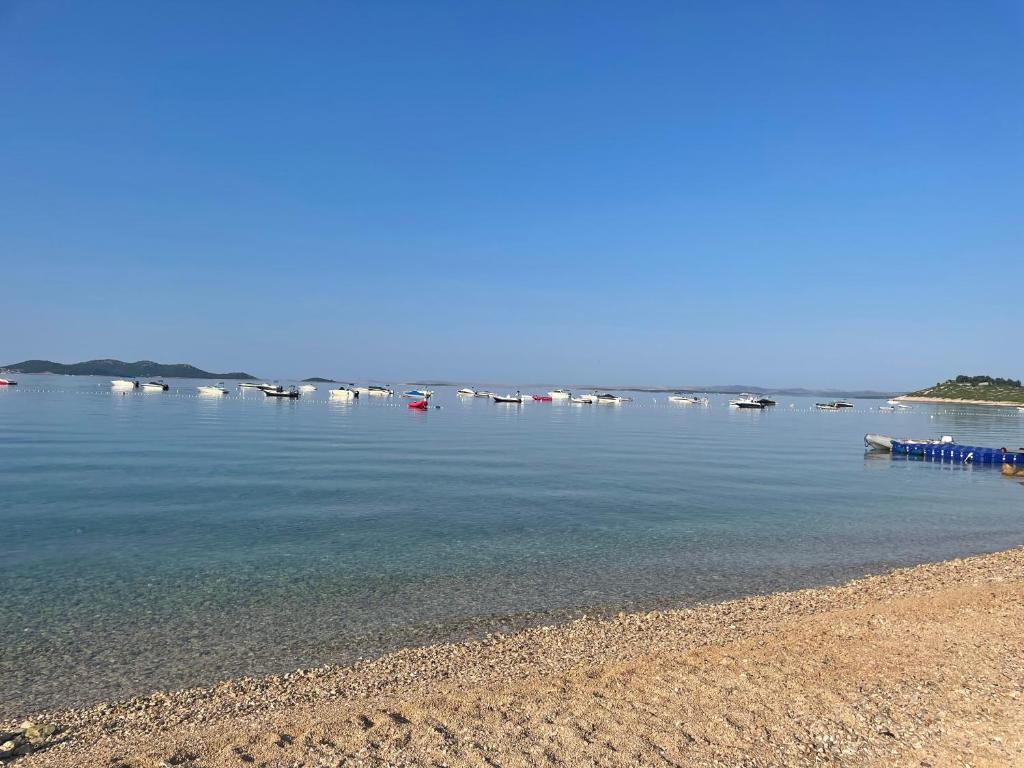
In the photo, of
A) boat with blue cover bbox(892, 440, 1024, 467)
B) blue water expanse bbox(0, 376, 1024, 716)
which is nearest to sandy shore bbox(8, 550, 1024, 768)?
blue water expanse bbox(0, 376, 1024, 716)

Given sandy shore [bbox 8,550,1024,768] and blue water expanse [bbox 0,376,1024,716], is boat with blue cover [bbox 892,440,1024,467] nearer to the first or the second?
blue water expanse [bbox 0,376,1024,716]

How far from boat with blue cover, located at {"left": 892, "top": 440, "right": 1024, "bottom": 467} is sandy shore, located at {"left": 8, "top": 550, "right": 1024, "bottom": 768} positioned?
41573 mm

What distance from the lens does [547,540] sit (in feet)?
65.3

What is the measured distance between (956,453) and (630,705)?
52317 mm

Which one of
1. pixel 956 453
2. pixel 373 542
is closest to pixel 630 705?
pixel 373 542

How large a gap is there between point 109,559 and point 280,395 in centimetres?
11534

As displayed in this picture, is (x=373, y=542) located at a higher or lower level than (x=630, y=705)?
lower

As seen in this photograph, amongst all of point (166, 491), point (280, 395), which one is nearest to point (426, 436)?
point (166, 491)

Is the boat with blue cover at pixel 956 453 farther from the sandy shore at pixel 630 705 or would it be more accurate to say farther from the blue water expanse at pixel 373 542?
the sandy shore at pixel 630 705

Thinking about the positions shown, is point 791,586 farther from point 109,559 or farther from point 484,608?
point 109,559

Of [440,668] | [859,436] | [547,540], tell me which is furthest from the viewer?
[859,436]

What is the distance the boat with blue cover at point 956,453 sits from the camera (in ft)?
148

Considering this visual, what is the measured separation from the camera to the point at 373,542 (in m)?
19.0

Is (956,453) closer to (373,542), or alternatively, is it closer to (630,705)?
(373,542)
